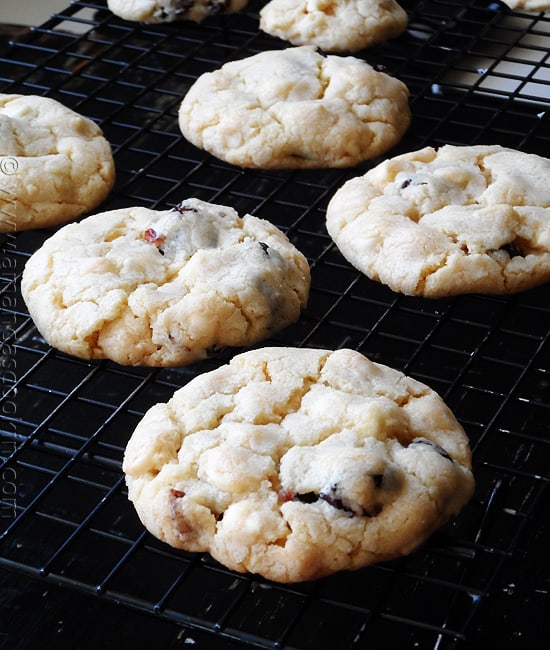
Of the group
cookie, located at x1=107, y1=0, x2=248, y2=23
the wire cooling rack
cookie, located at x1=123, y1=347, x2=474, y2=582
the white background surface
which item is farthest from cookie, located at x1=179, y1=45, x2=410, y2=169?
the white background surface

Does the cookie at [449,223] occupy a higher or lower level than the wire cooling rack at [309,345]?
higher

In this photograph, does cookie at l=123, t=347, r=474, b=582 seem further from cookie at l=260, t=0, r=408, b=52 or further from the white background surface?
the white background surface

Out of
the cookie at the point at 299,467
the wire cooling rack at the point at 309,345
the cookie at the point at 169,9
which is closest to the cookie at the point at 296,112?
the wire cooling rack at the point at 309,345

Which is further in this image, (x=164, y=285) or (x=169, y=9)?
(x=169, y=9)

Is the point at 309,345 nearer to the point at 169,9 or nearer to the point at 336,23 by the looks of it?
the point at 336,23

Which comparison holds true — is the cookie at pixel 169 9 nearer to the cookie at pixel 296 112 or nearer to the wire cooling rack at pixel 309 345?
the wire cooling rack at pixel 309 345

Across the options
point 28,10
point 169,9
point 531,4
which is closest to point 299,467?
point 169,9
